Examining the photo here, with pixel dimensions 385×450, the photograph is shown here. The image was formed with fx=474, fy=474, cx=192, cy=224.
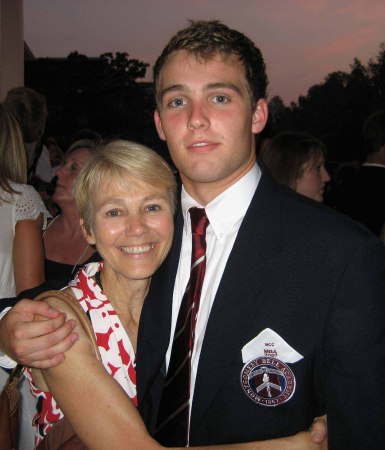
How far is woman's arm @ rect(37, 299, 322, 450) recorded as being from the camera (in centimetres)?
156

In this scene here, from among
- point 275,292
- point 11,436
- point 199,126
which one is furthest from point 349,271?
point 11,436

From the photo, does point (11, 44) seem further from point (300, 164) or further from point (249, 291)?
point (249, 291)

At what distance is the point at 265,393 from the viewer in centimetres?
159

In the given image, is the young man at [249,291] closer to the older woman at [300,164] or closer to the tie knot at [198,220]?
the tie knot at [198,220]

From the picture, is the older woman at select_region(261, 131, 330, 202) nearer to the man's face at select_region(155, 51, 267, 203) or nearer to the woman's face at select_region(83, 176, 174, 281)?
the man's face at select_region(155, 51, 267, 203)

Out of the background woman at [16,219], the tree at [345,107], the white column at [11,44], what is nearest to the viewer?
the background woman at [16,219]

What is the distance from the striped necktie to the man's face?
31 centimetres

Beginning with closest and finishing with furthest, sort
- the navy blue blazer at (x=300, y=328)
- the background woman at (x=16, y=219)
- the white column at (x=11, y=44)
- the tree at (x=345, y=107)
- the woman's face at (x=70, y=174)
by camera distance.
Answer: the navy blue blazer at (x=300, y=328) < the background woman at (x=16, y=219) < the woman's face at (x=70, y=174) < the white column at (x=11, y=44) < the tree at (x=345, y=107)

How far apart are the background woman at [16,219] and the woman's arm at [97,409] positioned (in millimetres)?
1126

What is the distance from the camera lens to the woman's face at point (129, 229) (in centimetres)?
196

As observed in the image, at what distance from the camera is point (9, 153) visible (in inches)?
104

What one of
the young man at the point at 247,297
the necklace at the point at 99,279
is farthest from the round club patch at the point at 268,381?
the necklace at the point at 99,279

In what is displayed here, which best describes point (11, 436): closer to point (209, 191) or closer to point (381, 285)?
point (209, 191)

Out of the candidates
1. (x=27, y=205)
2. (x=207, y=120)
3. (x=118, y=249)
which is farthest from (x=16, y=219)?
(x=207, y=120)
